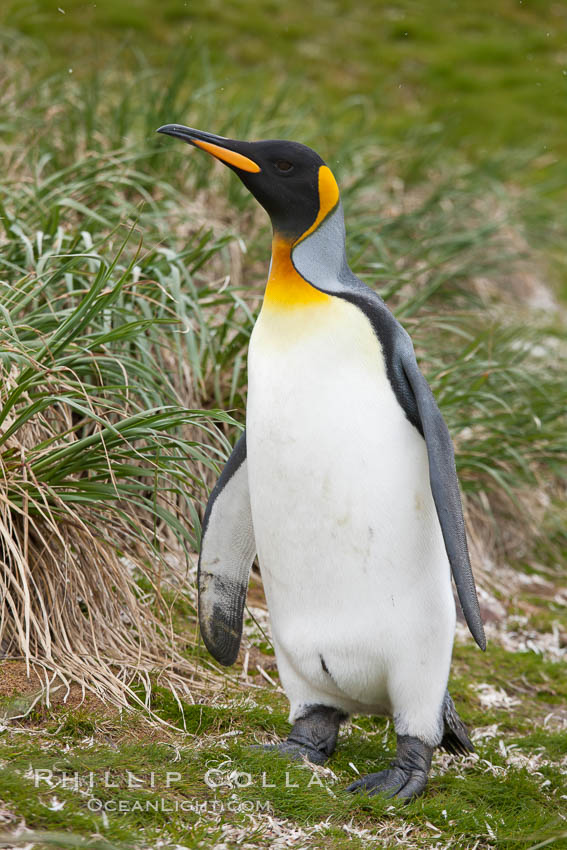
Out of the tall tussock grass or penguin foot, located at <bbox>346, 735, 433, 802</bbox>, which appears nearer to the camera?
penguin foot, located at <bbox>346, 735, 433, 802</bbox>

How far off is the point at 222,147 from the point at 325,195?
1.00 feet

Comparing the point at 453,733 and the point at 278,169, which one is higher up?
the point at 278,169

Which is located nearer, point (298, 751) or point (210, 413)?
point (298, 751)

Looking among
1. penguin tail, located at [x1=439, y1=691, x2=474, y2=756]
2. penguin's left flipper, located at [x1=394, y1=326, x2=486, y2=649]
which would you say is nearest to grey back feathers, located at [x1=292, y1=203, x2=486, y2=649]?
penguin's left flipper, located at [x1=394, y1=326, x2=486, y2=649]

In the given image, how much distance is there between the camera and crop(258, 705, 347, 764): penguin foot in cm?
267

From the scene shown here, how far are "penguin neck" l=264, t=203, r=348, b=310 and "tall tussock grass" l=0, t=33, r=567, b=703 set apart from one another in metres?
0.49

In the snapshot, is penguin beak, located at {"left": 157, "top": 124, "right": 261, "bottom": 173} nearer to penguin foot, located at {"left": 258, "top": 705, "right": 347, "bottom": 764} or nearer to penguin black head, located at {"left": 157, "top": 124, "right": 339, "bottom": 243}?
penguin black head, located at {"left": 157, "top": 124, "right": 339, "bottom": 243}

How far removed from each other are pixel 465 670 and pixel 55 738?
1965 millimetres

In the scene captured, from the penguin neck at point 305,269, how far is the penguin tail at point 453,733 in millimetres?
1168

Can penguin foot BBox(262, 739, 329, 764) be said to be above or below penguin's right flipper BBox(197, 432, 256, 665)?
below

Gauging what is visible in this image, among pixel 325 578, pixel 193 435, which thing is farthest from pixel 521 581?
pixel 325 578

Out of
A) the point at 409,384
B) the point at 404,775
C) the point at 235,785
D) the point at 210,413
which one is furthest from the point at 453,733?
the point at 210,413

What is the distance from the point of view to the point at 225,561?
2.88m

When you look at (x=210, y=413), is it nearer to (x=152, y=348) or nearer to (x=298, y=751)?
(x=298, y=751)
